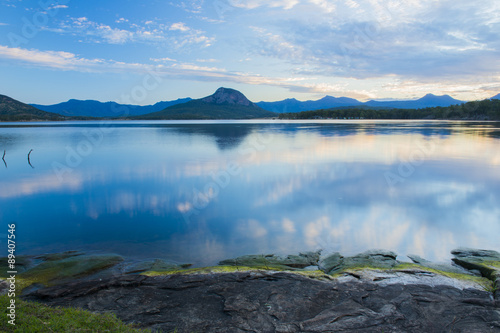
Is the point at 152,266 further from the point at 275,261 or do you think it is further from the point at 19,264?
the point at 19,264

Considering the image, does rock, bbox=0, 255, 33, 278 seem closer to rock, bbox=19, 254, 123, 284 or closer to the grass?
rock, bbox=19, 254, 123, 284

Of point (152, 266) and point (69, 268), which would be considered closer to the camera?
point (69, 268)

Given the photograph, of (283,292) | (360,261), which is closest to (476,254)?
(360,261)

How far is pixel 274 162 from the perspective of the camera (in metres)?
33.2

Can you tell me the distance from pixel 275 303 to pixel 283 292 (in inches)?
23.3

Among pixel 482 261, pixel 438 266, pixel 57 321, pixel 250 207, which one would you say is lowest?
pixel 438 266

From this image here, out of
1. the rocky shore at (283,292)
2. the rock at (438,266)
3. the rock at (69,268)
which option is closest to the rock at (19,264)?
the rocky shore at (283,292)

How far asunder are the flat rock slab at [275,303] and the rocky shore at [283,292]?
0.02 metres

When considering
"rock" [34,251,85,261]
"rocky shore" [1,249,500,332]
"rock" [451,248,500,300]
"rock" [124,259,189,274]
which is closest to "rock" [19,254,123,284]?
"rocky shore" [1,249,500,332]

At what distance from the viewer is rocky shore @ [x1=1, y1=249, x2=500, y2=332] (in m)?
6.66

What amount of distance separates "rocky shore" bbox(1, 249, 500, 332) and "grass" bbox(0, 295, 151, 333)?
555 millimetres

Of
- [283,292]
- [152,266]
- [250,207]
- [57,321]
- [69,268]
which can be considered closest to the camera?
[57,321]

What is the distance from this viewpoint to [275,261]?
10359 mm

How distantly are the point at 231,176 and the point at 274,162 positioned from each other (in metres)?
8.68
